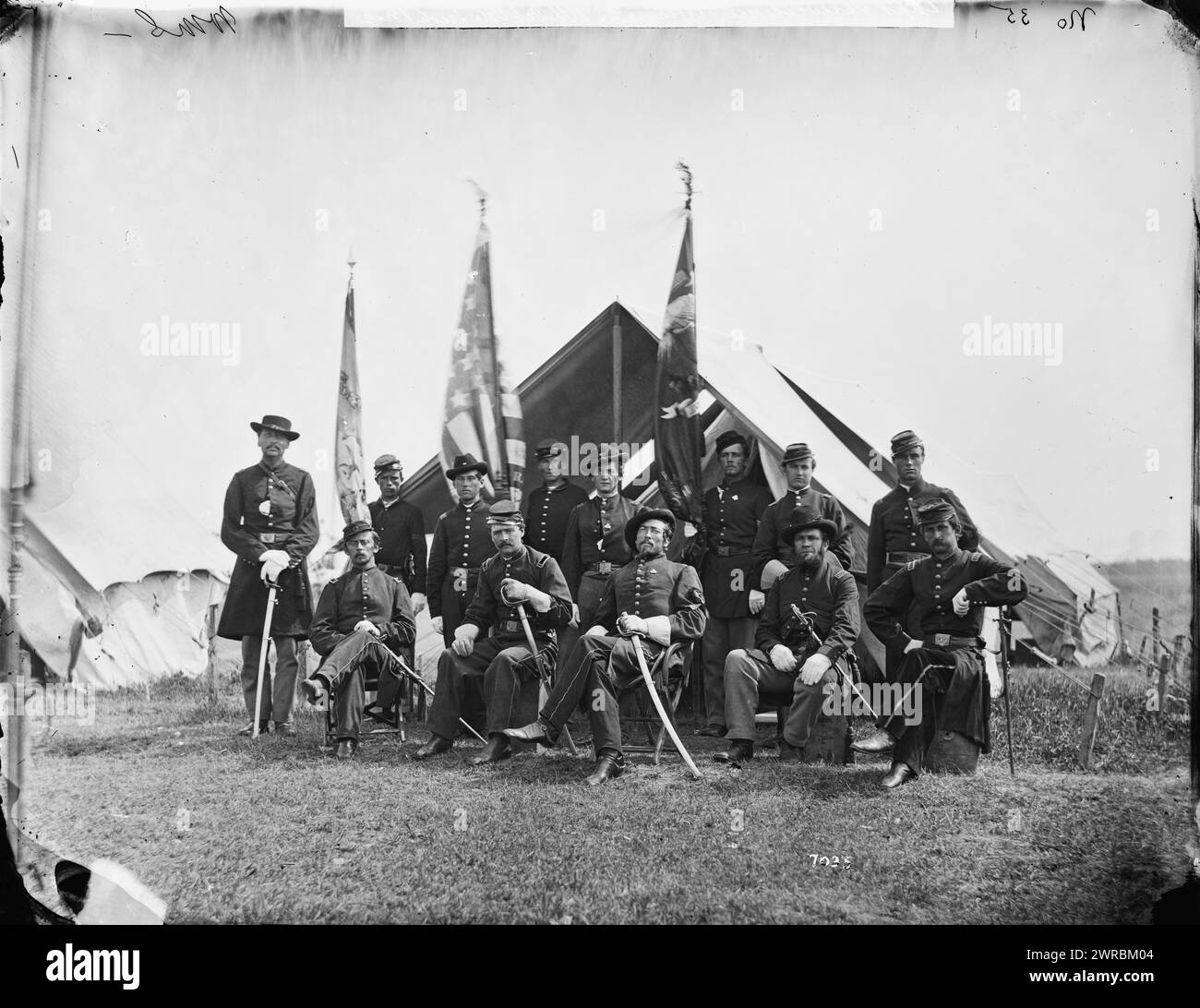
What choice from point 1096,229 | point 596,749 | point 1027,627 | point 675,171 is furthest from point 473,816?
point 1096,229

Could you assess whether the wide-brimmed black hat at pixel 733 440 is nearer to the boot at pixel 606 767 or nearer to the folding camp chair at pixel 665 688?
the folding camp chair at pixel 665 688

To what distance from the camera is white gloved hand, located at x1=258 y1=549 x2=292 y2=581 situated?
5.60 metres

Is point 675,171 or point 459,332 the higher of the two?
point 675,171

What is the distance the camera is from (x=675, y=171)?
17.5ft

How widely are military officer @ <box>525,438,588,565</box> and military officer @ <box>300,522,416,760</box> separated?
2.49ft

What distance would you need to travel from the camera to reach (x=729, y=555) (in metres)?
5.75

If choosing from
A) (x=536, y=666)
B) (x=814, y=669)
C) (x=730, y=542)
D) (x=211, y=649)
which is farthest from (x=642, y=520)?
(x=211, y=649)

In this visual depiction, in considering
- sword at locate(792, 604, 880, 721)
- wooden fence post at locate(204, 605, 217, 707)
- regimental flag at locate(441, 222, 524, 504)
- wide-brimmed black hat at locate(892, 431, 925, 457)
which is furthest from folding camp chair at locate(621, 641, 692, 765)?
wooden fence post at locate(204, 605, 217, 707)

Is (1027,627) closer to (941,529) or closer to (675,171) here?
(941,529)

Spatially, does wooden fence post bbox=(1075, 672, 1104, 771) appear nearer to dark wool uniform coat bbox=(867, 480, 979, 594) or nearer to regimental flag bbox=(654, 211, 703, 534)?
dark wool uniform coat bbox=(867, 480, 979, 594)

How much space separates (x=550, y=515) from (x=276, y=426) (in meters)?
1.47

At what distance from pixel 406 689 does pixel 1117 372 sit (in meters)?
3.74
